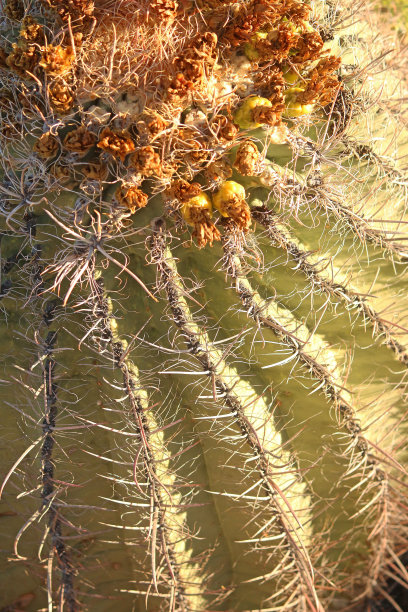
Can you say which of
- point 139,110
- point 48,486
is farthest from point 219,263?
point 48,486

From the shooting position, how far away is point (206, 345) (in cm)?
130

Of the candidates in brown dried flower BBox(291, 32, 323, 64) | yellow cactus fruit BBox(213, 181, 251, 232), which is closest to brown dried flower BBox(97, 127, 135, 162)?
yellow cactus fruit BBox(213, 181, 251, 232)

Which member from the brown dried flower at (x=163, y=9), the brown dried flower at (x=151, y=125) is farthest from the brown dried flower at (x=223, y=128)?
the brown dried flower at (x=163, y=9)

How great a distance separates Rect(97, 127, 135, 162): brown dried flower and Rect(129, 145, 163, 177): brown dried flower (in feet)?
0.07

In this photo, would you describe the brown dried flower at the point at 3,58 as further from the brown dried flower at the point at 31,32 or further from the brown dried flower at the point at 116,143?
the brown dried flower at the point at 116,143

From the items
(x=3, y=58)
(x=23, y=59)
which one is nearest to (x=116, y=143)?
(x=23, y=59)

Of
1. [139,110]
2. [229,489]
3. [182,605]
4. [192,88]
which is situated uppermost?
[192,88]

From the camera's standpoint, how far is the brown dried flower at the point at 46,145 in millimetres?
1244

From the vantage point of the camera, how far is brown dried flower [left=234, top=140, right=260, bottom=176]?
1210 mm

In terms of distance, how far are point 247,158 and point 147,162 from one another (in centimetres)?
21

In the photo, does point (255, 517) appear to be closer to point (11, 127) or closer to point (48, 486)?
point (48, 486)

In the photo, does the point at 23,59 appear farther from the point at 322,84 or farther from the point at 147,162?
the point at 322,84

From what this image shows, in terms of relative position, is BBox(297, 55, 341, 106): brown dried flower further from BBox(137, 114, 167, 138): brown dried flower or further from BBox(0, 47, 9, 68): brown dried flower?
BBox(0, 47, 9, 68): brown dried flower

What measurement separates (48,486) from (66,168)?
81cm
